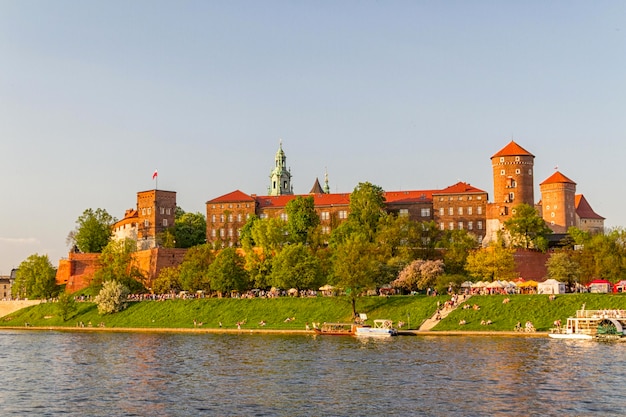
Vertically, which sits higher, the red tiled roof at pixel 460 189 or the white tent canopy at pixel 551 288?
the red tiled roof at pixel 460 189

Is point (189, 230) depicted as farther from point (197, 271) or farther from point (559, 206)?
point (559, 206)

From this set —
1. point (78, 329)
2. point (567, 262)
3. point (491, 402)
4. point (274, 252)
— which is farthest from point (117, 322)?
point (491, 402)

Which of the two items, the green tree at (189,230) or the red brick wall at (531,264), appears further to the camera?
the green tree at (189,230)

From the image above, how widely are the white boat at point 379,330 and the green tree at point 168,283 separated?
38.9 metres

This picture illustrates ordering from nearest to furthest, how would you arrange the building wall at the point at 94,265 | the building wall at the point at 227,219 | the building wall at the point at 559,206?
the building wall at the point at 94,265 → the building wall at the point at 227,219 → the building wall at the point at 559,206

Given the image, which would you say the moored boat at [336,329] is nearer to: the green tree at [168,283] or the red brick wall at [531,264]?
the red brick wall at [531,264]

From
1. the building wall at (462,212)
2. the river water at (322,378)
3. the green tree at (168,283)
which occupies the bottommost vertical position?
the river water at (322,378)

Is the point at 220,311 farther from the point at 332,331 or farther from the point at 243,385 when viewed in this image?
the point at 243,385

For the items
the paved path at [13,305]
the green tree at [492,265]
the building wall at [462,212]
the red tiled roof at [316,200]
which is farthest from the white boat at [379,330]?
the red tiled roof at [316,200]

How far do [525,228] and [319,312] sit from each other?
3740 cm

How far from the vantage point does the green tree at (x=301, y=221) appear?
117625 millimetres

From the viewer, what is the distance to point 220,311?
88.9 metres

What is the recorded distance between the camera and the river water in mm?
36438

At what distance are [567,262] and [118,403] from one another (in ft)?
206
